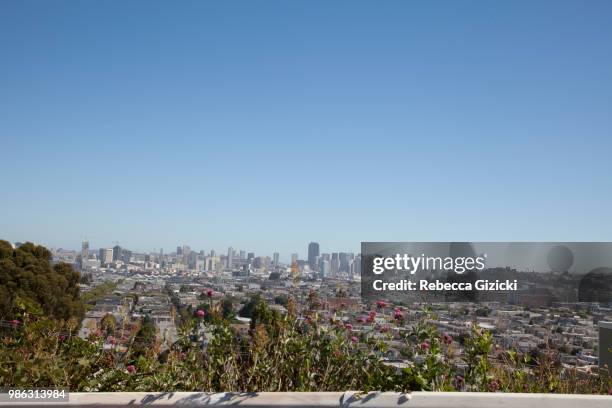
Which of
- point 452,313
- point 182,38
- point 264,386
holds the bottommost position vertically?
point 264,386

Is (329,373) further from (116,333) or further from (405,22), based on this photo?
(405,22)

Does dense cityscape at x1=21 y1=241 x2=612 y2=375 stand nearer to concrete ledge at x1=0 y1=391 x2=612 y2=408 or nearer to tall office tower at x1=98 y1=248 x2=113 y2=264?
concrete ledge at x1=0 y1=391 x2=612 y2=408

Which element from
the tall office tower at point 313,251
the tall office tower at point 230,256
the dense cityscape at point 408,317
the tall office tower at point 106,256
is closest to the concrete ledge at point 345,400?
the dense cityscape at point 408,317

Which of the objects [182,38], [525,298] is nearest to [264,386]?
[525,298]

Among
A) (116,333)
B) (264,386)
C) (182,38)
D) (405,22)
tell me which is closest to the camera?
(264,386)

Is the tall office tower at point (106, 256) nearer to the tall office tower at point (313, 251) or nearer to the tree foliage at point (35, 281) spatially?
the tree foliage at point (35, 281)
